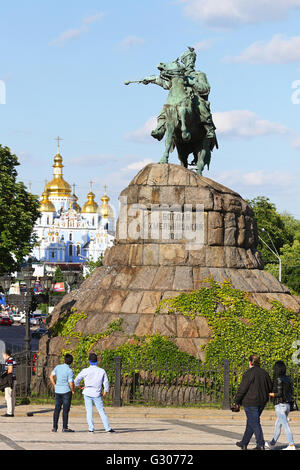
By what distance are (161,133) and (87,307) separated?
5665 millimetres

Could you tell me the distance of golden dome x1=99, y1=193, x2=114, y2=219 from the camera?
561 feet

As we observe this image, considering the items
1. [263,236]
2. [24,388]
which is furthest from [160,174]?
[263,236]

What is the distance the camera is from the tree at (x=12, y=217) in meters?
42.3

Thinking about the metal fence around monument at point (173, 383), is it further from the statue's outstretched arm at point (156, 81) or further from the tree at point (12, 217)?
the tree at point (12, 217)

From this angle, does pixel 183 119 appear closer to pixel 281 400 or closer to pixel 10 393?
pixel 10 393

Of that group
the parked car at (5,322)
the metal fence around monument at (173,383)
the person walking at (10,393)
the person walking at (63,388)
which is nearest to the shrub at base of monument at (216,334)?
the metal fence around monument at (173,383)

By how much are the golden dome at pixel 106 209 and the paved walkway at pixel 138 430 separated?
5948 inches

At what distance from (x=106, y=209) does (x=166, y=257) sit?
147951 millimetres

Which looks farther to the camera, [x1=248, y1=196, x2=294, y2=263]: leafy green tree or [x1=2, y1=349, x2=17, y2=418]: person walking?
[x1=248, y1=196, x2=294, y2=263]: leafy green tree

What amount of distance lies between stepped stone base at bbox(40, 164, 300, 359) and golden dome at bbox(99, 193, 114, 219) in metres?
145

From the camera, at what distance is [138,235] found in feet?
81.6

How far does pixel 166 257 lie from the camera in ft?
80.0

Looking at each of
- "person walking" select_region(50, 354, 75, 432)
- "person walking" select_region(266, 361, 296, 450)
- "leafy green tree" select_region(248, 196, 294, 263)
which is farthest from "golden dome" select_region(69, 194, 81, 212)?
"person walking" select_region(266, 361, 296, 450)

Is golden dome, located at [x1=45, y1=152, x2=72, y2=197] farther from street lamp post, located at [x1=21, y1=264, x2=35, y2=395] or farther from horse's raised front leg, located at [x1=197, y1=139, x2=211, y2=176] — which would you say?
street lamp post, located at [x1=21, y1=264, x2=35, y2=395]
